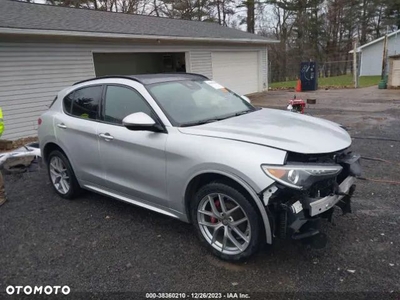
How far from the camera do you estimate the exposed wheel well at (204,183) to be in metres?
2.58

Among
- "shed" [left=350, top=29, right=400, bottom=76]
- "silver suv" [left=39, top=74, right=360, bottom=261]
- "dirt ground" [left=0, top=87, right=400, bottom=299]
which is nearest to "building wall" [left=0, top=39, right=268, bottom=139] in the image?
"dirt ground" [left=0, top=87, right=400, bottom=299]

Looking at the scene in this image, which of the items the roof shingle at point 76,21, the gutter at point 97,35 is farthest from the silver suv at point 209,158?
the roof shingle at point 76,21

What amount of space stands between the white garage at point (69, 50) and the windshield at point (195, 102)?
20.9ft

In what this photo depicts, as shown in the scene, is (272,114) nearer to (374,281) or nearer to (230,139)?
(230,139)

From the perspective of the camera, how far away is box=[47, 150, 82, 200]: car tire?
421cm

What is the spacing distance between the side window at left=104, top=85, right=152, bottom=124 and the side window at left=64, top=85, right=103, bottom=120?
→ 19 cm

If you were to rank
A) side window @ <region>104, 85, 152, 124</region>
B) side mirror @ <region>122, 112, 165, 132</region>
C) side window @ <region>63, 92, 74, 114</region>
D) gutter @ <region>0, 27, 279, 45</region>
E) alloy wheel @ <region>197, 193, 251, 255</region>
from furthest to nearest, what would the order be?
gutter @ <region>0, 27, 279, 45</region>
side window @ <region>63, 92, 74, 114</region>
side window @ <region>104, 85, 152, 124</region>
side mirror @ <region>122, 112, 165, 132</region>
alloy wheel @ <region>197, 193, 251, 255</region>

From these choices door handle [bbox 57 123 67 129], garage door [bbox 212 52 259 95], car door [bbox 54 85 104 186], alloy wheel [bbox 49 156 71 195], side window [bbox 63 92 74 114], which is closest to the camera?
car door [bbox 54 85 104 186]

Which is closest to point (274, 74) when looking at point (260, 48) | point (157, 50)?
point (260, 48)

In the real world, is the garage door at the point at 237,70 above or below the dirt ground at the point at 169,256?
above

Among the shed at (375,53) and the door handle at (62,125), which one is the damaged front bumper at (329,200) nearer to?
the door handle at (62,125)

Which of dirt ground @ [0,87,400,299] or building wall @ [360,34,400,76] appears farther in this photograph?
building wall @ [360,34,400,76]

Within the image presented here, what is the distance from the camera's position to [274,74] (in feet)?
108

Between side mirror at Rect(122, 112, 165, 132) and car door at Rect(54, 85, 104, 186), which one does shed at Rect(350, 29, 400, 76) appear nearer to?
car door at Rect(54, 85, 104, 186)
